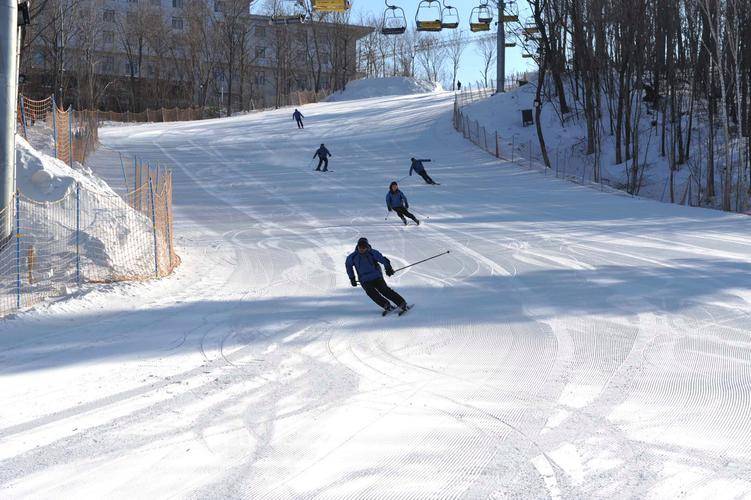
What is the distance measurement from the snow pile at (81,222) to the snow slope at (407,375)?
3.19ft

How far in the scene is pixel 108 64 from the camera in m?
78.5

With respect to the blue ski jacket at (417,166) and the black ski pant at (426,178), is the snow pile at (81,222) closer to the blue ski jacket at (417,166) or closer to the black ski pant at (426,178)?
the blue ski jacket at (417,166)

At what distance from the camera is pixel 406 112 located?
54656mm

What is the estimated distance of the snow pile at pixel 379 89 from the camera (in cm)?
7401

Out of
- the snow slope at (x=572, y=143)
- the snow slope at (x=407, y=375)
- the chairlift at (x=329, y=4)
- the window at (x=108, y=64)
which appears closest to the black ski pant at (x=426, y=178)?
the snow slope at (x=572, y=143)

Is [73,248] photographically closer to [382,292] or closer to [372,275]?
[372,275]

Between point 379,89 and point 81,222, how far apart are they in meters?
63.4

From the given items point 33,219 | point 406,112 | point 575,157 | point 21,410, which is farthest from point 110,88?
point 21,410

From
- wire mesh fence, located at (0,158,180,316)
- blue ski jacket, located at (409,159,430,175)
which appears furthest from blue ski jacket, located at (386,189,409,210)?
blue ski jacket, located at (409,159,430,175)

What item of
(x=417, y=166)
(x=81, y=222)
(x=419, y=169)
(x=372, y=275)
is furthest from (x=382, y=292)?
(x=419, y=169)

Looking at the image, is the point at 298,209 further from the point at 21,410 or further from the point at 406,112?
the point at 406,112

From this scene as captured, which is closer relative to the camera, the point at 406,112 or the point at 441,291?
the point at 441,291

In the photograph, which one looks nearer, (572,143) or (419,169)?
(419,169)

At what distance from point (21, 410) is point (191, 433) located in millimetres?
1877
